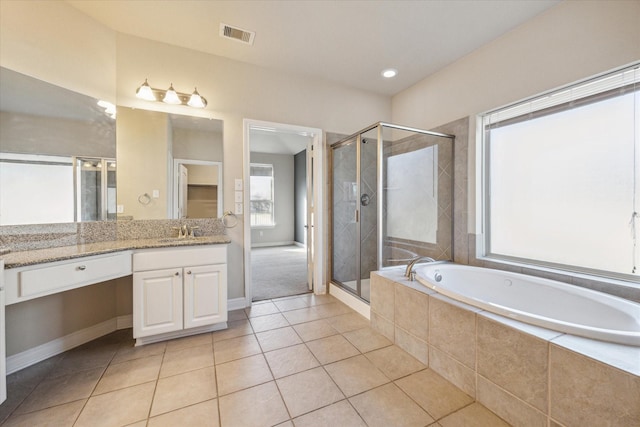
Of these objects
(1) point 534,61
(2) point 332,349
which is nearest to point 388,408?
(2) point 332,349

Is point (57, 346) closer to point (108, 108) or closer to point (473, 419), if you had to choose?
point (108, 108)

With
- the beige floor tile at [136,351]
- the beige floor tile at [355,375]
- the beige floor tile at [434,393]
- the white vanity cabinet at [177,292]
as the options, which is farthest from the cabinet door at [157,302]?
the beige floor tile at [434,393]

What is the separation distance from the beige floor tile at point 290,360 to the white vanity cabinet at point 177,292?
631 mm

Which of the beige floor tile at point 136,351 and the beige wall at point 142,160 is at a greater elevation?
the beige wall at point 142,160

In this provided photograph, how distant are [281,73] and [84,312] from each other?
2.92 metres

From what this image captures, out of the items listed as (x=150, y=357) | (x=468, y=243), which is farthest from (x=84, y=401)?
(x=468, y=243)

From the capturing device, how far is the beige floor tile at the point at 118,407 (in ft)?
4.16

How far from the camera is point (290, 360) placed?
1.78 metres

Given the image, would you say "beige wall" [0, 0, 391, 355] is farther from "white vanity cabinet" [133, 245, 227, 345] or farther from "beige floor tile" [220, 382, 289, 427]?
"beige floor tile" [220, 382, 289, 427]

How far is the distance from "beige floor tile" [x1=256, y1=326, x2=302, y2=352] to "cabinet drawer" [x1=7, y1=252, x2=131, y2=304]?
115 cm

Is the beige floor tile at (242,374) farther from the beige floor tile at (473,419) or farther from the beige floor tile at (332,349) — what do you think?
the beige floor tile at (473,419)

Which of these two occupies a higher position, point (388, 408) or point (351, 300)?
point (351, 300)

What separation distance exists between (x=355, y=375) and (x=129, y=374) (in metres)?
1.46

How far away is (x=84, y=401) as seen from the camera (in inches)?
55.2
